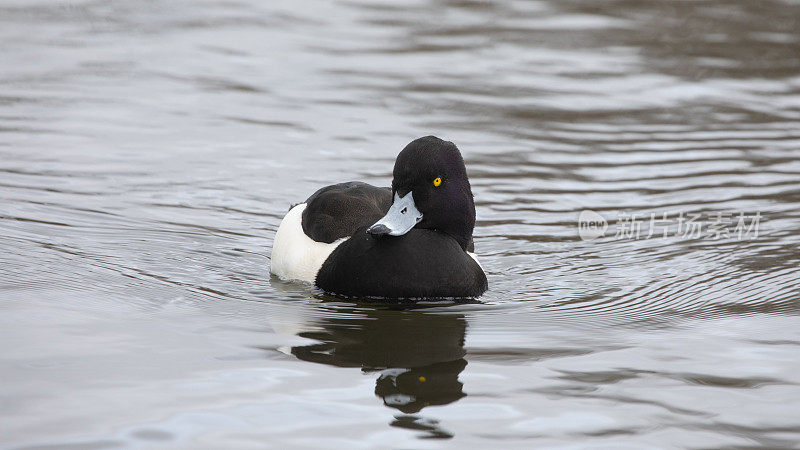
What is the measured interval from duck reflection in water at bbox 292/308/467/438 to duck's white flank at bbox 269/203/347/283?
2.02 feet

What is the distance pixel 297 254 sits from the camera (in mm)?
7129

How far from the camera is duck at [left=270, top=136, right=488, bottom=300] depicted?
669 cm

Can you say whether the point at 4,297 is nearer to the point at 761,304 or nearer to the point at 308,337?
the point at 308,337

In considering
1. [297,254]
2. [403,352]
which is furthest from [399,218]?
[403,352]

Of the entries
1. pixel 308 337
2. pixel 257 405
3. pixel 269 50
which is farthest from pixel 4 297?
pixel 269 50

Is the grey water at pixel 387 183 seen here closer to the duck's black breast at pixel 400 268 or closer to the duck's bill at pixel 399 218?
the duck's black breast at pixel 400 268

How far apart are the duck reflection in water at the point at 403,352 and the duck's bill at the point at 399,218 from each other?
0.42m

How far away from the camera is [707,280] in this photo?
7391 mm

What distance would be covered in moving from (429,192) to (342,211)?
593 mm

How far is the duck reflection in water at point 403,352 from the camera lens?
17.1 feet

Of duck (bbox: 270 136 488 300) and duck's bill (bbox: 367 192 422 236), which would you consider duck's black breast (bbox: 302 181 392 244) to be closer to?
duck (bbox: 270 136 488 300)

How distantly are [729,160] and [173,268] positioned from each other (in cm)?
493

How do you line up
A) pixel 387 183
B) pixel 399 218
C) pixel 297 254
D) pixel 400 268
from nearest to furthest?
pixel 400 268, pixel 399 218, pixel 297 254, pixel 387 183

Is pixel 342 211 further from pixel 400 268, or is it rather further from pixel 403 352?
pixel 403 352
